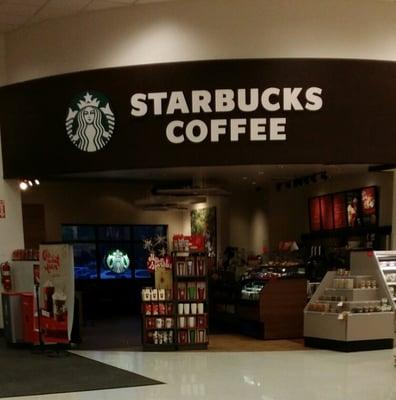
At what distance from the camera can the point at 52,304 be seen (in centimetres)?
934

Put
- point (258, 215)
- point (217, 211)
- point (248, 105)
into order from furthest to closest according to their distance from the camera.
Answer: point (217, 211) < point (258, 215) < point (248, 105)

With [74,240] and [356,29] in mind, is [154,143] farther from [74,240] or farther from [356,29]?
[74,240]

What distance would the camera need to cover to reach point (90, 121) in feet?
32.2

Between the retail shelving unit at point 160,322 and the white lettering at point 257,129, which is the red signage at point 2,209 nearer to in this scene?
the retail shelving unit at point 160,322

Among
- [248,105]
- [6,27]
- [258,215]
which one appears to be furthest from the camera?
[258,215]

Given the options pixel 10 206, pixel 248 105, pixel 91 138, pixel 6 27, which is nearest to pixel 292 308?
pixel 248 105

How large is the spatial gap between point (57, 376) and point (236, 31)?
5701 millimetres

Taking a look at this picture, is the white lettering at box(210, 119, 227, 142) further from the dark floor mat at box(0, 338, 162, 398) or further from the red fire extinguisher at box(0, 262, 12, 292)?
the red fire extinguisher at box(0, 262, 12, 292)

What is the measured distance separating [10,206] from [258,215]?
6587 millimetres

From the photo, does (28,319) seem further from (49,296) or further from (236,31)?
(236,31)

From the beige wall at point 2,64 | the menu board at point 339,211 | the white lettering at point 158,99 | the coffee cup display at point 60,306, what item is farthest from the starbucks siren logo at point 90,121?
the menu board at point 339,211

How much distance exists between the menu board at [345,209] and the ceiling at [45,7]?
17.6 ft

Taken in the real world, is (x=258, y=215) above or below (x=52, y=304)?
above

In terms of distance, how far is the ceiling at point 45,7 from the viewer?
9533 mm
